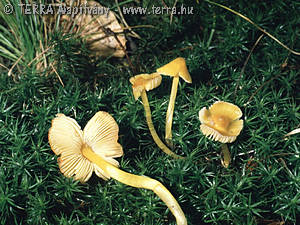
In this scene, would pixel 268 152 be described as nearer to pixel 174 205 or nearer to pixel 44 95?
pixel 174 205

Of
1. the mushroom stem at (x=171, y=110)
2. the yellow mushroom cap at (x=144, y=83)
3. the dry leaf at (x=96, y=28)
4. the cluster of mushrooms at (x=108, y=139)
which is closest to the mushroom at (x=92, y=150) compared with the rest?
the cluster of mushrooms at (x=108, y=139)

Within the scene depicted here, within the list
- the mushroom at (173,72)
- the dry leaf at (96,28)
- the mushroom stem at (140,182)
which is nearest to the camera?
the mushroom stem at (140,182)

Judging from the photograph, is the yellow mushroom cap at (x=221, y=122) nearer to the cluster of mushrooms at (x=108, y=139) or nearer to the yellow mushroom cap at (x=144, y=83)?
the cluster of mushrooms at (x=108, y=139)

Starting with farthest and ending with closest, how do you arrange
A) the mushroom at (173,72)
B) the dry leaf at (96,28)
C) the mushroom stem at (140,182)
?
the dry leaf at (96,28)
the mushroom at (173,72)
the mushroom stem at (140,182)

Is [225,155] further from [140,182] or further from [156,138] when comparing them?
[140,182]

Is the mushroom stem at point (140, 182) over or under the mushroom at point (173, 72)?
under

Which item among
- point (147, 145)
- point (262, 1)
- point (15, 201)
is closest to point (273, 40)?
point (262, 1)

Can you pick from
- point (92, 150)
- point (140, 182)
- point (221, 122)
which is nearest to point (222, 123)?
point (221, 122)

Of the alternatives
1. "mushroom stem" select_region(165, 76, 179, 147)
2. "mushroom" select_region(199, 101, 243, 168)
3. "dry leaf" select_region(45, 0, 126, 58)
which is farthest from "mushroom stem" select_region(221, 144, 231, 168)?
"dry leaf" select_region(45, 0, 126, 58)
